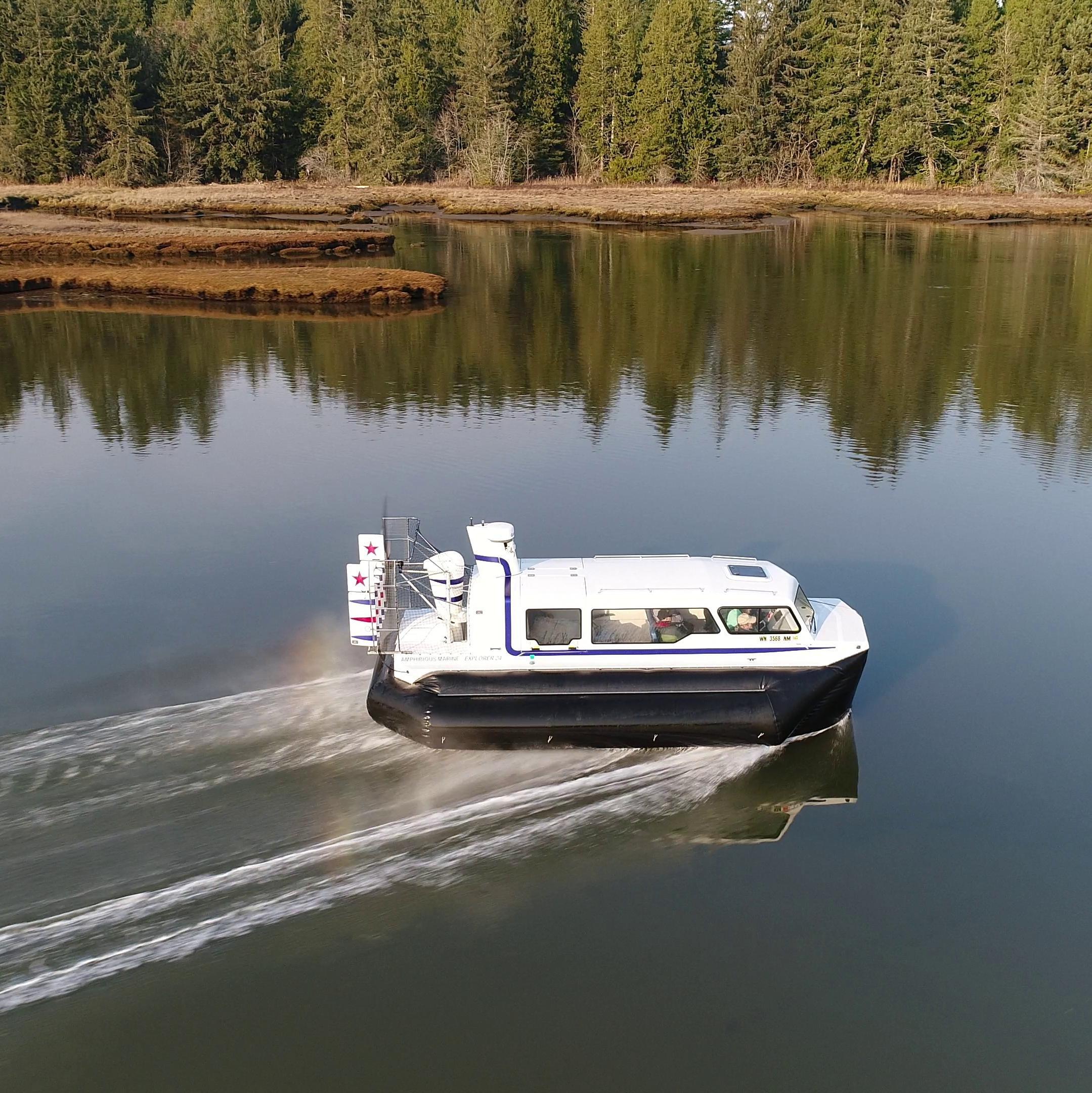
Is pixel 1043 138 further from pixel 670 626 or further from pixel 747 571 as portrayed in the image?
pixel 670 626

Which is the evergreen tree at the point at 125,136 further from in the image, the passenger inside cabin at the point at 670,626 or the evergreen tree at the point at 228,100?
the passenger inside cabin at the point at 670,626

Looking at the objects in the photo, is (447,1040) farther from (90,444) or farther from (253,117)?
(253,117)

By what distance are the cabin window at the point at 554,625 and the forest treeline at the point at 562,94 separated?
102570mm

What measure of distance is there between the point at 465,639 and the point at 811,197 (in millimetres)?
100561

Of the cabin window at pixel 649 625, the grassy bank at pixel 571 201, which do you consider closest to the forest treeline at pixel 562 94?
the grassy bank at pixel 571 201

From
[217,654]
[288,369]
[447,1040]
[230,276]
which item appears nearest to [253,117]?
[230,276]

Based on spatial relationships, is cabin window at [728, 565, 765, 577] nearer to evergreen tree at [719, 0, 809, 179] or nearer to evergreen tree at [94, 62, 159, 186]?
evergreen tree at [719, 0, 809, 179]

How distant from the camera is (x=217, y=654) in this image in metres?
22.3

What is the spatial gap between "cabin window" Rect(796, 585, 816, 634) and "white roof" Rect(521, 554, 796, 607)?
0.23 m

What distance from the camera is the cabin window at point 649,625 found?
743 inches

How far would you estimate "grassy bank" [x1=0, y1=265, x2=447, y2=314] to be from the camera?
57.9 m

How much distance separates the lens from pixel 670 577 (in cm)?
1962

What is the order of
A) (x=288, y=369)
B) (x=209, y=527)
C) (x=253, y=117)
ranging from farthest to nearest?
(x=253, y=117) < (x=288, y=369) < (x=209, y=527)

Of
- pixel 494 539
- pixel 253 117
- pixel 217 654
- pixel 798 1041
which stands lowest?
pixel 798 1041
